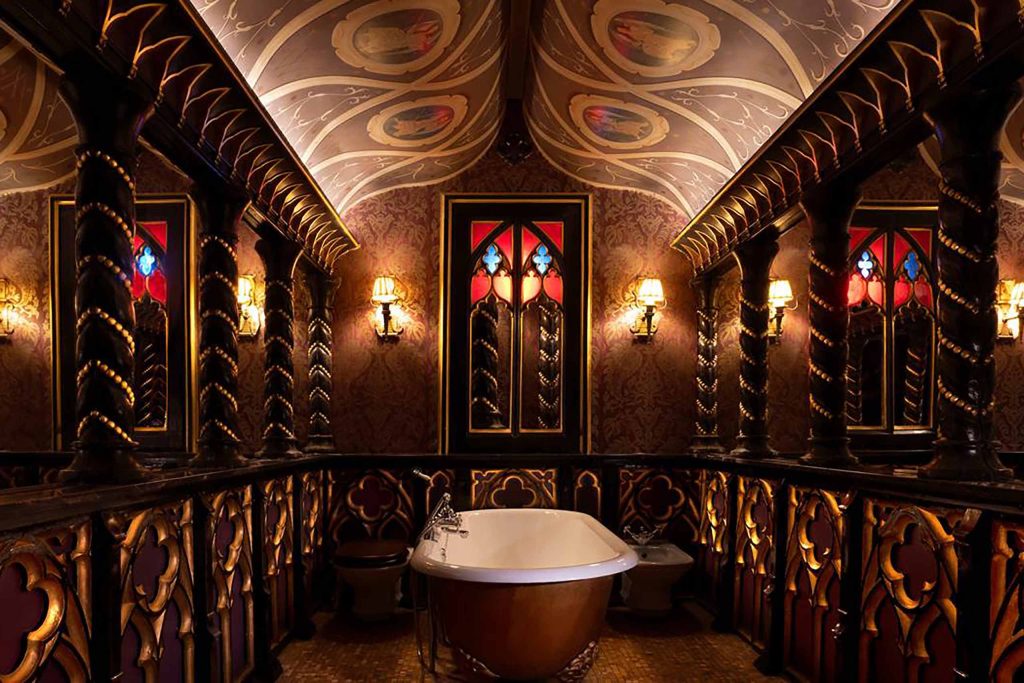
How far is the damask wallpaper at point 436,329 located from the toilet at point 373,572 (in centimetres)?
139

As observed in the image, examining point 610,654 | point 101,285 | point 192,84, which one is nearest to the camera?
point 101,285

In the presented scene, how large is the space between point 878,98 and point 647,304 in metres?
3.15

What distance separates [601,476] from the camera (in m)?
5.67

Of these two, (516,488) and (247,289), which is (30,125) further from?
(516,488)

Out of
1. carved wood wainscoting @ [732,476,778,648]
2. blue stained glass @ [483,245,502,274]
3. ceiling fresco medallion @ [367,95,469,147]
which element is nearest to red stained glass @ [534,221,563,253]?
blue stained glass @ [483,245,502,274]

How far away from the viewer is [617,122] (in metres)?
5.36

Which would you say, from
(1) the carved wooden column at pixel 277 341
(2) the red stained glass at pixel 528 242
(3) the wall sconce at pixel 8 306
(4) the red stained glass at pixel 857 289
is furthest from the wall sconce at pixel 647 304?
(3) the wall sconce at pixel 8 306

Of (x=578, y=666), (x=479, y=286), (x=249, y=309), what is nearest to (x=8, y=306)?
(x=249, y=309)

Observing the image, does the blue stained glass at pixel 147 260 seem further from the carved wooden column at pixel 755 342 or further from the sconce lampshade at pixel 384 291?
the carved wooden column at pixel 755 342

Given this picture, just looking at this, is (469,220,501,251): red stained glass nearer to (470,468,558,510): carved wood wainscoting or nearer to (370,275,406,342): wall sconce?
(370,275,406,342): wall sconce

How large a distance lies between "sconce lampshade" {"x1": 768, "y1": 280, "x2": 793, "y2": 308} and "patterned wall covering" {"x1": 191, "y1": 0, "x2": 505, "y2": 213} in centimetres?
272

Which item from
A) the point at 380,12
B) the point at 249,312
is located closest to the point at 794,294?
the point at 380,12

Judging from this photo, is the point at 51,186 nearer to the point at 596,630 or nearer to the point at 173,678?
the point at 173,678

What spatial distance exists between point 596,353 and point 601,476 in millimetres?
1099
